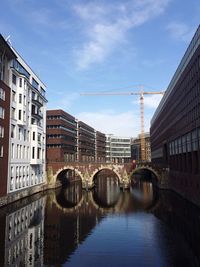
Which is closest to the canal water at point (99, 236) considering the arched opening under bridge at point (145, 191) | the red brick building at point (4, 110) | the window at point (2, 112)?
the red brick building at point (4, 110)

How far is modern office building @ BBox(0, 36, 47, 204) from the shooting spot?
59.3 meters

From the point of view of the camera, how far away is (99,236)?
36.6 meters

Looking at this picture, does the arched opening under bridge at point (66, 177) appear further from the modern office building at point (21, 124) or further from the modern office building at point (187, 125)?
the modern office building at point (187, 125)

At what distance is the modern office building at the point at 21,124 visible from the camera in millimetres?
59281

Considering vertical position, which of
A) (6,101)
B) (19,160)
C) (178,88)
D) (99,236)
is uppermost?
(178,88)

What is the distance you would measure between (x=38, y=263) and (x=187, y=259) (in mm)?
14384

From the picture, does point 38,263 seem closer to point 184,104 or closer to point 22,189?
point 22,189

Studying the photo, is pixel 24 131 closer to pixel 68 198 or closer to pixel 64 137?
pixel 68 198

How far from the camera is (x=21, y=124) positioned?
6650 cm

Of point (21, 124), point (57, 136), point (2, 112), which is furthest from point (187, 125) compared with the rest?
point (57, 136)

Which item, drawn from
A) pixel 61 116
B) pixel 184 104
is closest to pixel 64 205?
pixel 184 104

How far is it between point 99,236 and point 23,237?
9.65 meters

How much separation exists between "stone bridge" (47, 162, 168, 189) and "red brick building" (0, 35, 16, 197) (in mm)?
37603

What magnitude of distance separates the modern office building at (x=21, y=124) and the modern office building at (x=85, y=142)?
7202cm
